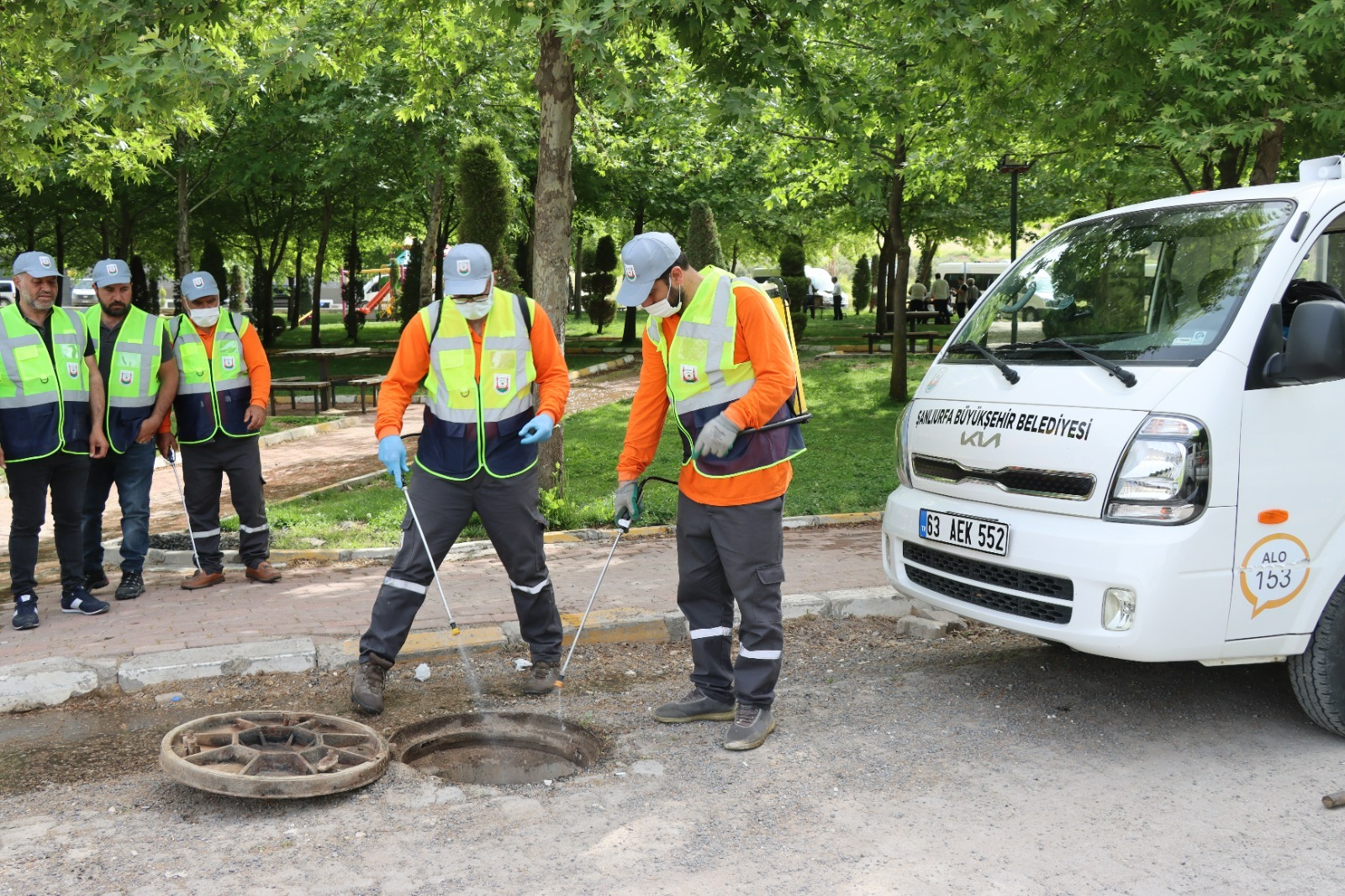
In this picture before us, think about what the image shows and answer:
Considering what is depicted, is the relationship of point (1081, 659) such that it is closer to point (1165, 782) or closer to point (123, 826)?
point (1165, 782)

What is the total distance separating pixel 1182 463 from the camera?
436cm

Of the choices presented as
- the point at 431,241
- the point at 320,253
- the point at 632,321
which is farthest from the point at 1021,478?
the point at 320,253

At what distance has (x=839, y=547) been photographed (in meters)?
8.67

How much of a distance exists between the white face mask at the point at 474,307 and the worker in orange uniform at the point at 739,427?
0.79m

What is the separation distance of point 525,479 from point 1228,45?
751cm

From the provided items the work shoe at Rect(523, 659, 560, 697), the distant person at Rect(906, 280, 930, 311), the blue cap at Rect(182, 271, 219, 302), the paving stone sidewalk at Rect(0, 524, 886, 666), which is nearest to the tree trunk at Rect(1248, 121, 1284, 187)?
the paving stone sidewalk at Rect(0, 524, 886, 666)

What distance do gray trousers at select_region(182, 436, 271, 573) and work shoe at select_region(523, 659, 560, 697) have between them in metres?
2.80

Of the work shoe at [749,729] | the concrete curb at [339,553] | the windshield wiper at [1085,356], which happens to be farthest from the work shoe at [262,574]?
the windshield wiper at [1085,356]

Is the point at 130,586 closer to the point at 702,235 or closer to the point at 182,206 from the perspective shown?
the point at 182,206

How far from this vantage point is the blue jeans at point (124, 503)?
24.0ft

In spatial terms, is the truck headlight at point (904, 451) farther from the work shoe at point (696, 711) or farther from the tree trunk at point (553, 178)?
the tree trunk at point (553, 178)

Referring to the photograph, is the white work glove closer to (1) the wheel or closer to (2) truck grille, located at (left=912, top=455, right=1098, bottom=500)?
(2) truck grille, located at (left=912, top=455, right=1098, bottom=500)

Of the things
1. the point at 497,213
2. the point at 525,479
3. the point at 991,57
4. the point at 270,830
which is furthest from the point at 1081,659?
the point at 497,213

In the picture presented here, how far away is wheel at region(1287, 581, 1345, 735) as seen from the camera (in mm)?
4590
